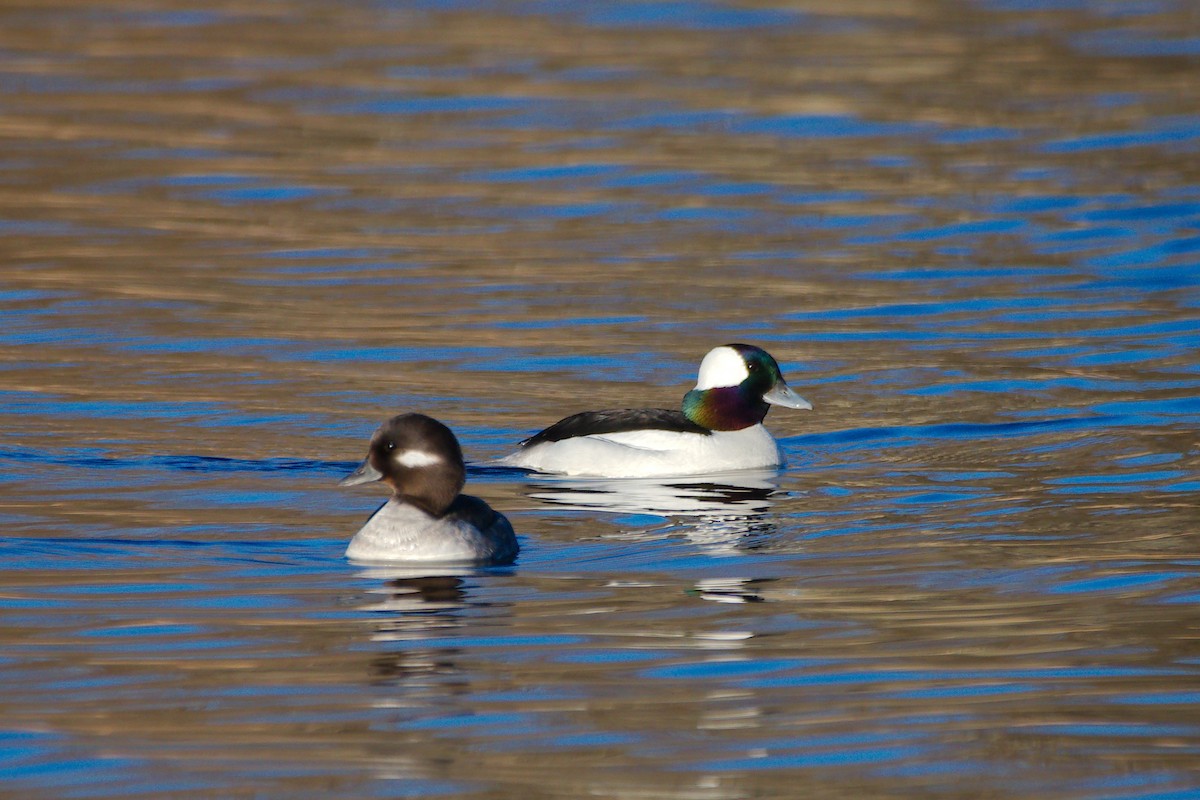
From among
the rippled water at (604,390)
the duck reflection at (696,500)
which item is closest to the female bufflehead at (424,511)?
the rippled water at (604,390)

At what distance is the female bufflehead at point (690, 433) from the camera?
1279cm

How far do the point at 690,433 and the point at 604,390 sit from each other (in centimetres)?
168

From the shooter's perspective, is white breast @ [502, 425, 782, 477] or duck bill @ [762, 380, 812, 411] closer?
white breast @ [502, 425, 782, 477]

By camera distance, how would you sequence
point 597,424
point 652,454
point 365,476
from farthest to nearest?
point 652,454 → point 597,424 → point 365,476

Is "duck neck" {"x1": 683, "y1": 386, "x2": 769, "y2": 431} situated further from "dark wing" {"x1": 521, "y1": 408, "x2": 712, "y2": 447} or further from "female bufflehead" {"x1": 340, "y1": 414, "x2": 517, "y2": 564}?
"female bufflehead" {"x1": 340, "y1": 414, "x2": 517, "y2": 564}

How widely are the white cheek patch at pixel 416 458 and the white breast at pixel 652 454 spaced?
8.02ft

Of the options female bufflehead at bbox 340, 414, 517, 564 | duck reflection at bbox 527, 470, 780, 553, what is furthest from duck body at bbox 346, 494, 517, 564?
duck reflection at bbox 527, 470, 780, 553

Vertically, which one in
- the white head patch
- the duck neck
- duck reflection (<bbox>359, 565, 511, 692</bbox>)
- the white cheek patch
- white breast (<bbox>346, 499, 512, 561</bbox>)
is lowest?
duck reflection (<bbox>359, 565, 511, 692</bbox>)

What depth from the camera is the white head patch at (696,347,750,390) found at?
1362 centimetres

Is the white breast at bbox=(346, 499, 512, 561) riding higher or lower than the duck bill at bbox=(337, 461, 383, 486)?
lower

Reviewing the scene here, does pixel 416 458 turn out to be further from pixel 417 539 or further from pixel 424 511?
pixel 417 539

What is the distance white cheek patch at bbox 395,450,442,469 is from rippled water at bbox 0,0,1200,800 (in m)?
0.60

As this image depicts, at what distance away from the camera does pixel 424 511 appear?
10.3 m

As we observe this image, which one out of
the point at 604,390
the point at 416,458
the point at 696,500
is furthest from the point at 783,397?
the point at 416,458
